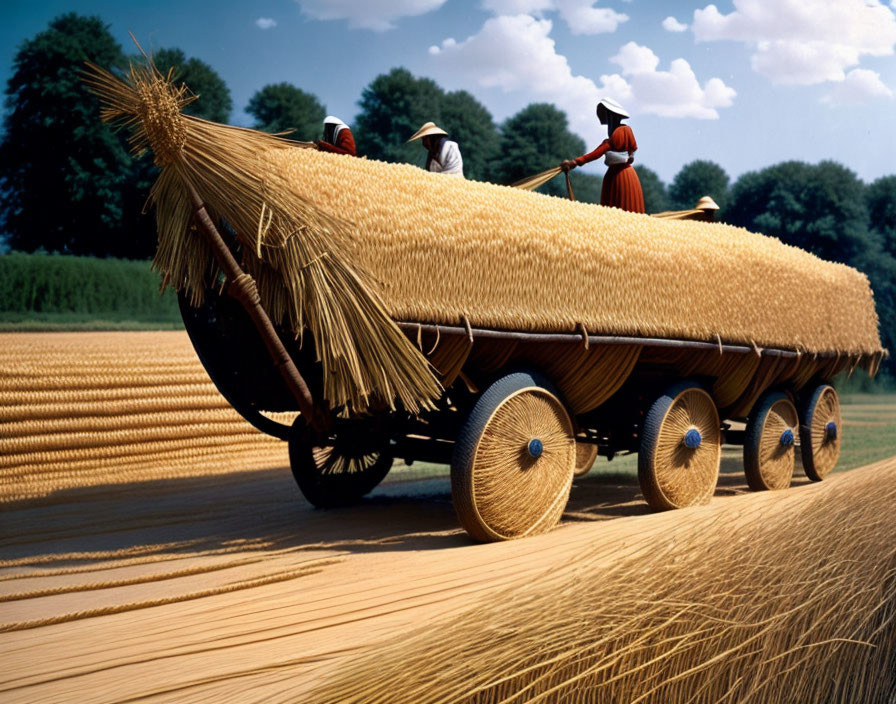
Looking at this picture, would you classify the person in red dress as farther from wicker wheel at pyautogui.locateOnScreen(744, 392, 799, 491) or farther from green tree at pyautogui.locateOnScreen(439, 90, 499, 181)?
green tree at pyautogui.locateOnScreen(439, 90, 499, 181)

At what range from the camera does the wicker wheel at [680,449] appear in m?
4.22

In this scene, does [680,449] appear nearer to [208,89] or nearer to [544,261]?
[544,261]

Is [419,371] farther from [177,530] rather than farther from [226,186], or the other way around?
[177,530]

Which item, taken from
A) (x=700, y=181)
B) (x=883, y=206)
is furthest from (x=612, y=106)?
(x=700, y=181)

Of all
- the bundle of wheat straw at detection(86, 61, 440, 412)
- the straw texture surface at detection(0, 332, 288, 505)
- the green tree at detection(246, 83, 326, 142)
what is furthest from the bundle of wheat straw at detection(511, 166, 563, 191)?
the green tree at detection(246, 83, 326, 142)

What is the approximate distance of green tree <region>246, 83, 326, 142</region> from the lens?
21.7 meters

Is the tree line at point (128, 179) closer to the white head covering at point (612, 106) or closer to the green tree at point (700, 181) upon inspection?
the green tree at point (700, 181)

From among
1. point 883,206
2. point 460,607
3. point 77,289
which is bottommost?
point 460,607

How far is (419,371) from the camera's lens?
10.6ft

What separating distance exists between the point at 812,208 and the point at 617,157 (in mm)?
11011

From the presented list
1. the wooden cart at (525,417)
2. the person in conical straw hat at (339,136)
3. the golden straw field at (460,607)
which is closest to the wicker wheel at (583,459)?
the wooden cart at (525,417)

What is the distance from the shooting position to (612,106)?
204 inches

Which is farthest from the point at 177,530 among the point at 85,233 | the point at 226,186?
the point at 85,233

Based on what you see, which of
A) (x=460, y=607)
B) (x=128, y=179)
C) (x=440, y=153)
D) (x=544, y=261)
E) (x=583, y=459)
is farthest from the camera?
(x=128, y=179)
